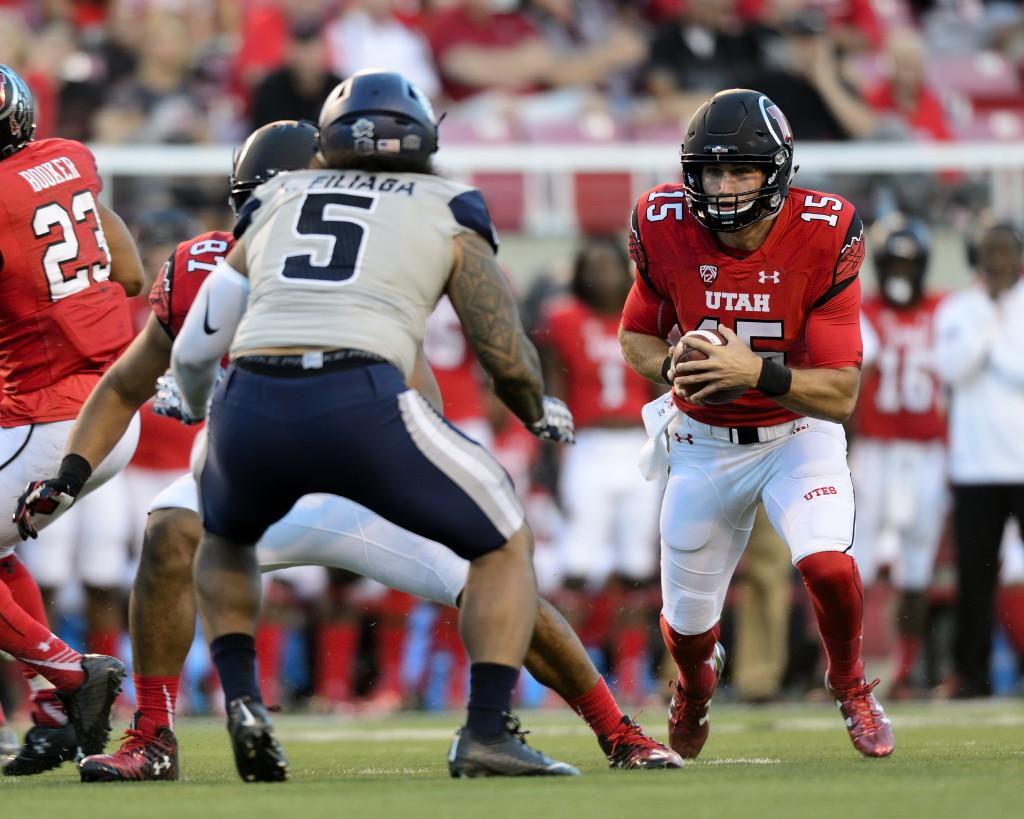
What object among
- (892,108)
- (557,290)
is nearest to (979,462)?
(557,290)

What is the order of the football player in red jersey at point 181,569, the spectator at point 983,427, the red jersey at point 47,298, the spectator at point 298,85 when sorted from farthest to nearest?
the spectator at point 298,85 → the spectator at point 983,427 → the red jersey at point 47,298 → the football player in red jersey at point 181,569

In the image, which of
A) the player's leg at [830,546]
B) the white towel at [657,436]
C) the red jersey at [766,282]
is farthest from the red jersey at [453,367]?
the player's leg at [830,546]

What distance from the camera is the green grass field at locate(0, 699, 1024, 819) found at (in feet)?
14.8

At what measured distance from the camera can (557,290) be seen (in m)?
11.0

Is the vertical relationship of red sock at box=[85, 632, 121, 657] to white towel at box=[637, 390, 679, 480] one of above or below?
below

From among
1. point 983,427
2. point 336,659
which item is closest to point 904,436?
point 983,427

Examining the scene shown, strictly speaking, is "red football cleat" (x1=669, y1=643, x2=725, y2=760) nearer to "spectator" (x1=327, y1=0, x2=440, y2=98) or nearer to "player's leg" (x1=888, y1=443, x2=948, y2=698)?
"player's leg" (x1=888, y1=443, x2=948, y2=698)

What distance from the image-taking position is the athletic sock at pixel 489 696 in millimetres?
5074

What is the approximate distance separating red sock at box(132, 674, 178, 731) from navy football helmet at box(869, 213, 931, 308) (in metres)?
6.00

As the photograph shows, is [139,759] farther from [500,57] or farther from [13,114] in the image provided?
[500,57]

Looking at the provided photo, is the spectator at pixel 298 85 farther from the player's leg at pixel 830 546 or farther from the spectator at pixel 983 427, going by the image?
the player's leg at pixel 830 546

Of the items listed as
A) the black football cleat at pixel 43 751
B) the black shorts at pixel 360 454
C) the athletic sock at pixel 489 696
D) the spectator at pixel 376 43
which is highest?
the spectator at pixel 376 43

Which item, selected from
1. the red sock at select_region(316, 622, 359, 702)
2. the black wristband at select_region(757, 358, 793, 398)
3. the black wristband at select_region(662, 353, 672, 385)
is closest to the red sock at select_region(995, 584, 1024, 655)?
the red sock at select_region(316, 622, 359, 702)

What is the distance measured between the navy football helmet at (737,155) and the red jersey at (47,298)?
206cm
